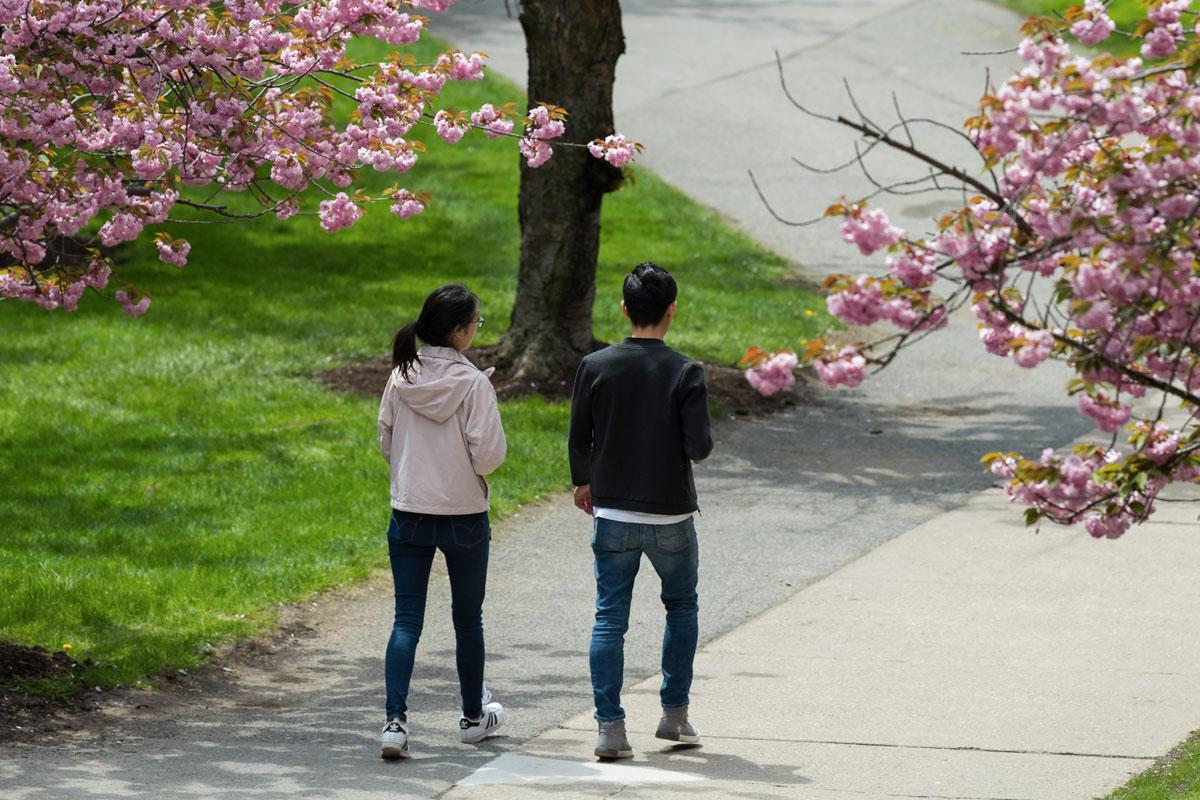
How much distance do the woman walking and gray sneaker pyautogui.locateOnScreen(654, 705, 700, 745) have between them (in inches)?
31.2

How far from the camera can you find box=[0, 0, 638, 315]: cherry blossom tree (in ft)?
21.8

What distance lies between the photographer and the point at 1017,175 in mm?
4945

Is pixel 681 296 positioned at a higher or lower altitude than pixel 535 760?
higher

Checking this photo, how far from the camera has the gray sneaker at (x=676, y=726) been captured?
618cm

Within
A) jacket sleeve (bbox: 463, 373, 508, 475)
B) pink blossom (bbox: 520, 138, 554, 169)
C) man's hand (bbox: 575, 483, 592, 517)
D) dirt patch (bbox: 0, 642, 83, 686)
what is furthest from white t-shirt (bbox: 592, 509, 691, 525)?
dirt patch (bbox: 0, 642, 83, 686)

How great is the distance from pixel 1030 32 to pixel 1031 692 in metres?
2.97

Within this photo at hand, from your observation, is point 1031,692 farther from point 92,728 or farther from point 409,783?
point 92,728

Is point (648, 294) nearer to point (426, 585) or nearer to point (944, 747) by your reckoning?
point (426, 585)

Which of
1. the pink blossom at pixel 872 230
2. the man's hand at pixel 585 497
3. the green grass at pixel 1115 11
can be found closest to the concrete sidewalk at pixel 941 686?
the man's hand at pixel 585 497

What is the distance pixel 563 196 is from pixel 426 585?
21.3 ft

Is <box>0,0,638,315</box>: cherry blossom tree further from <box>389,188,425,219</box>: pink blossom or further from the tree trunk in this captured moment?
the tree trunk

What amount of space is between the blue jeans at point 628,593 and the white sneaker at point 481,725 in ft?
1.78

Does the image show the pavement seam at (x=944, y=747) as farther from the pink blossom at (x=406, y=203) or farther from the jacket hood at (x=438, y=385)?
the pink blossom at (x=406, y=203)

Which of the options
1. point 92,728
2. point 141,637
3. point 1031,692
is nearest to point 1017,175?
point 1031,692
